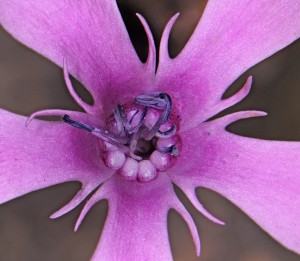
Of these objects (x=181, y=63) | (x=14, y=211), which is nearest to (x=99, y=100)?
(x=181, y=63)

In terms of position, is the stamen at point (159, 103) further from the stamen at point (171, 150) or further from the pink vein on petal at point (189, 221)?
the pink vein on petal at point (189, 221)

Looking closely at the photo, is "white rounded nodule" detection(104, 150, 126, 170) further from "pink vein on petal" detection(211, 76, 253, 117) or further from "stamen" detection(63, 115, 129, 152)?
"pink vein on petal" detection(211, 76, 253, 117)

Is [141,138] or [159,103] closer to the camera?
[159,103]

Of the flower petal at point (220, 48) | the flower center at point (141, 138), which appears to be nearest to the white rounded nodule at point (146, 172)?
the flower center at point (141, 138)

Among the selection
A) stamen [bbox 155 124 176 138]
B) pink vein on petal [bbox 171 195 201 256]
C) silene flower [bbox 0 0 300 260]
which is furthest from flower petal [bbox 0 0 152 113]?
pink vein on petal [bbox 171 195 201 256]

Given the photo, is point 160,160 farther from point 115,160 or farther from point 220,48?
point 220,48

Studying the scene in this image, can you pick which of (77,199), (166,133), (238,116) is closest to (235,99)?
(238,116)
